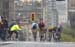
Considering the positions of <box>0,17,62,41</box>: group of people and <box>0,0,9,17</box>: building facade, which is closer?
<box>0,17,62,41</box>: group of people

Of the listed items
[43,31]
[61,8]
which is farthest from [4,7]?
[43,31]

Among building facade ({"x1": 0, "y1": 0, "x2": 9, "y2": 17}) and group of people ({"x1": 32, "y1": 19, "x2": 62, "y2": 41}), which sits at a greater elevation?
building facade ({"x1": 0, "y1": 0, "x2": 9, "y2": 17})

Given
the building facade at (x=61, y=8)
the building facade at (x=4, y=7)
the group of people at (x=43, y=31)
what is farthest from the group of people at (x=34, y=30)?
the building facade at (x=4, y=7)

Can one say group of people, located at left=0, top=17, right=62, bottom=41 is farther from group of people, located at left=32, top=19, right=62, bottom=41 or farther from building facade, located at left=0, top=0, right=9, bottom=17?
building facade, located at left=0, top=0, right=9, bottom=17

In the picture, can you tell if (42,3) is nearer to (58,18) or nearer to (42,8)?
(42,8)

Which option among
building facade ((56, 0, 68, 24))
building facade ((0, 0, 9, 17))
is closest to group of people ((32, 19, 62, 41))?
building facade ((56, 0, 68, 24))

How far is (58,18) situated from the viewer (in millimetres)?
18766

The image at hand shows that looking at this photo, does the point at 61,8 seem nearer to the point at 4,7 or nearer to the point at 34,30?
the point at 4,7

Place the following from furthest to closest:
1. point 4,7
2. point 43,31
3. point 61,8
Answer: point 4,7
point 61,8
point 43,31

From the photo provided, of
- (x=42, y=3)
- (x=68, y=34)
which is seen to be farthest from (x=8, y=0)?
(x=68, y=34)

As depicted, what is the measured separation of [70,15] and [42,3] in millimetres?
2159

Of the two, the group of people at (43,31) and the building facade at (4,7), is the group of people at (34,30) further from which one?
the building facade at (4,7)

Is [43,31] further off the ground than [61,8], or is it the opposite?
[61,8]

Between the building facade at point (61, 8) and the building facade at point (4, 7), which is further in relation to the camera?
the building facade at point (4, 7)
